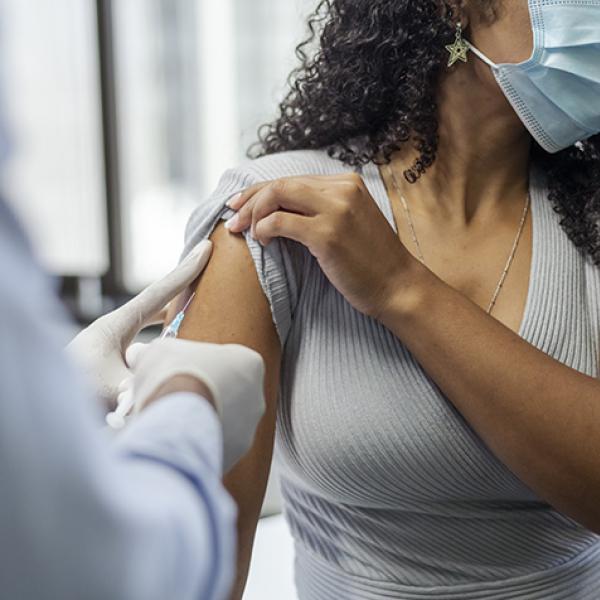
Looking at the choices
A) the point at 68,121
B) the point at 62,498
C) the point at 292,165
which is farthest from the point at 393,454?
the point at 68,121

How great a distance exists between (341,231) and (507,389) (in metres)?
0.29

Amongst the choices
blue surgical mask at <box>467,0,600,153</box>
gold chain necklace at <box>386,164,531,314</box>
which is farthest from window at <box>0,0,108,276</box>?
blue surgical mask at <box>467,0,600,153</box>

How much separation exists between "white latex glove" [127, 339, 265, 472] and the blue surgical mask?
770mm

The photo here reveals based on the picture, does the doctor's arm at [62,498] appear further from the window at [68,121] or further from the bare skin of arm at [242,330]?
the window at [68,121]

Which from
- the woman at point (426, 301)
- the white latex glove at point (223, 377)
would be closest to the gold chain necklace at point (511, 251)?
the woman at point (426, 301)

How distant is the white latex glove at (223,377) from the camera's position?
0.64 meters

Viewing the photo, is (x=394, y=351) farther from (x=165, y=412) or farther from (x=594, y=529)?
(x=165, y=412)

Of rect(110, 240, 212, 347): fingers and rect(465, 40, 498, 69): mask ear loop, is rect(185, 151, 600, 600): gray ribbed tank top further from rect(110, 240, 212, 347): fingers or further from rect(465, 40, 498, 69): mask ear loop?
rect(465, 40, 498, 69): mask ear loop

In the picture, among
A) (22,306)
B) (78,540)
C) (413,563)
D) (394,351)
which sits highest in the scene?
(22,306)

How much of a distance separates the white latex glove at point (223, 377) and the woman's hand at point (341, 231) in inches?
16.9

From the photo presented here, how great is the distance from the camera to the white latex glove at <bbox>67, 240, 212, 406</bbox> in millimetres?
1064

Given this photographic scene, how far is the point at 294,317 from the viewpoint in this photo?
126cm

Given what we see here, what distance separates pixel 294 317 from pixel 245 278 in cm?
10

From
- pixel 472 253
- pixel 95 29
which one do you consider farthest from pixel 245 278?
pixel 95 29
